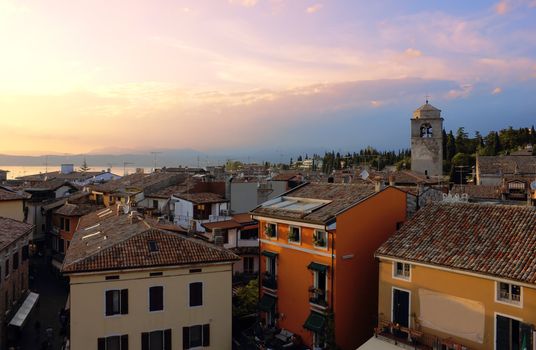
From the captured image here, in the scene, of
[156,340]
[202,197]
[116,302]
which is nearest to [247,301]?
[156,340]

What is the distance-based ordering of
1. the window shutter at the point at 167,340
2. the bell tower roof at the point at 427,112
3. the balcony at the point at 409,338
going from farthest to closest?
the bell tower roof at the point at 427,112 → the window shutter at the point at 167,340 → the balcony at the point at 409,338

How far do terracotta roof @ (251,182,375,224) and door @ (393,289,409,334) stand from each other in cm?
478

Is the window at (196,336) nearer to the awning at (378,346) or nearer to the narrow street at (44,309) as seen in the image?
the awning at (378,346)

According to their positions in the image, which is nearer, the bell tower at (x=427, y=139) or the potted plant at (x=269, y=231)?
the potted plant at (x=269, y=231)

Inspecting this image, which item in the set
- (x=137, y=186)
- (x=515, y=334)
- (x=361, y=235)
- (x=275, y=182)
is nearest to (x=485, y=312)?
(x=515, y=334)

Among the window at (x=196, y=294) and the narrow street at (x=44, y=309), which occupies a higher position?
the window at (x=196, y=294)

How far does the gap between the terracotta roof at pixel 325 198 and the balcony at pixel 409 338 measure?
18.3 feet

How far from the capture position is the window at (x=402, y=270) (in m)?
20.3

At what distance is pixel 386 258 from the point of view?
20.7 m

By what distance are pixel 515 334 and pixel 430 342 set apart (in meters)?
3.31

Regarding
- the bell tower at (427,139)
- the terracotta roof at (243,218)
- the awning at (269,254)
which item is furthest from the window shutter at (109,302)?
the bell tower at (427,139)

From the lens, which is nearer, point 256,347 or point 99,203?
point 256,347

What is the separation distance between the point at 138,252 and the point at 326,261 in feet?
30.8

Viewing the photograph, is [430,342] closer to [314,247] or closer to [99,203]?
[314,247]
